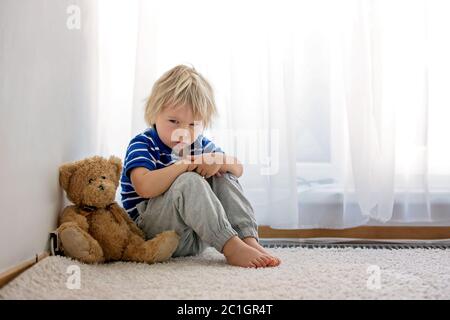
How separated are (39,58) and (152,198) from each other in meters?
0.40

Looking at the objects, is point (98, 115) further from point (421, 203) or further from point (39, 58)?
point (421, 203)

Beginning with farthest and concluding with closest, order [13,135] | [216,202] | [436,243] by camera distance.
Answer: [436,243] → [216,202] → [13,135]

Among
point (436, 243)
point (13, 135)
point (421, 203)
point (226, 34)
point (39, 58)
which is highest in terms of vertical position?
point (226, 34)

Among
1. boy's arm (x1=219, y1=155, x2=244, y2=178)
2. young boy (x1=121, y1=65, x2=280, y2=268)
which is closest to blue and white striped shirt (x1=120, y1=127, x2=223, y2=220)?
young boy (x1=121, y1=65, x2=280, y2=268)

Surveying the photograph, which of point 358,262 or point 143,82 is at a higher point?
point 143,82

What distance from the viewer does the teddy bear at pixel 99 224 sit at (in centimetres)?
112

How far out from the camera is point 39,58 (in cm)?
108

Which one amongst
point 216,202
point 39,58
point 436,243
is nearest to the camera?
point 39,58

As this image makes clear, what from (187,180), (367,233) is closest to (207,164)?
(187,180)

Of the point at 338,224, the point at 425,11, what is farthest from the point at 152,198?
the point at 425,11

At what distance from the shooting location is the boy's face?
1.32 meters

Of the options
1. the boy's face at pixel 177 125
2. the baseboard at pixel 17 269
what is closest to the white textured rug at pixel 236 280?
the baseboard at pixel 17 269

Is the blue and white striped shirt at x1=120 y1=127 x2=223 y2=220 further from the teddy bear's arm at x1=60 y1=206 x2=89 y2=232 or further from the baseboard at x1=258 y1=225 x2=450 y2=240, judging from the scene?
the baseboard at x1=258 y1=225 x2=450 y2=240

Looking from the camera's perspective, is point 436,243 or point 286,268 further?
point 436,243
